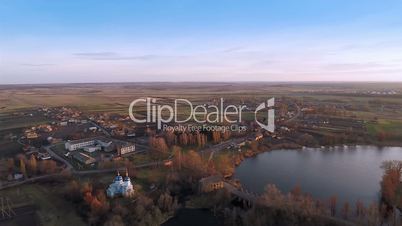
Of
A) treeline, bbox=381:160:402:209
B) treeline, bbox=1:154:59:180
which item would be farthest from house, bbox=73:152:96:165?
treeline, bbox=381:160:402:209

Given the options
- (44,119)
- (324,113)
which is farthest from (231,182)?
(44,119)

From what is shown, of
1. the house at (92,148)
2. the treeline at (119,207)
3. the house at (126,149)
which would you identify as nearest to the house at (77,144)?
the house at (92,148)

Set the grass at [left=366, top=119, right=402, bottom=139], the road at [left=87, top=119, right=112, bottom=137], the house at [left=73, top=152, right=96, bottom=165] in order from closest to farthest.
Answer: the house at [left=73, top=152, right=96, bottom=165], the grass at [left=366, top=119, right=402, bottom=139], the road at [left=87, top=119, right=112, bottom=137]

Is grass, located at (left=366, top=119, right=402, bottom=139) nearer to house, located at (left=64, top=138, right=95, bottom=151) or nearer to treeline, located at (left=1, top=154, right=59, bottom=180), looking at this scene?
house, located at (left=64, top=138, right=95, bottom=151)

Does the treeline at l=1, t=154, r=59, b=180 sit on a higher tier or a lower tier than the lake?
higher

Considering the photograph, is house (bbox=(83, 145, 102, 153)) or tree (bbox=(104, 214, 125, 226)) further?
house (bbox=(83, 145, 102, 153))

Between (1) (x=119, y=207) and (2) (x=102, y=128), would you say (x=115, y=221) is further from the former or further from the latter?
(2) (x=102, y=128)

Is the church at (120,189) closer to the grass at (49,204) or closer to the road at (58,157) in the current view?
the grass at (49,204)
